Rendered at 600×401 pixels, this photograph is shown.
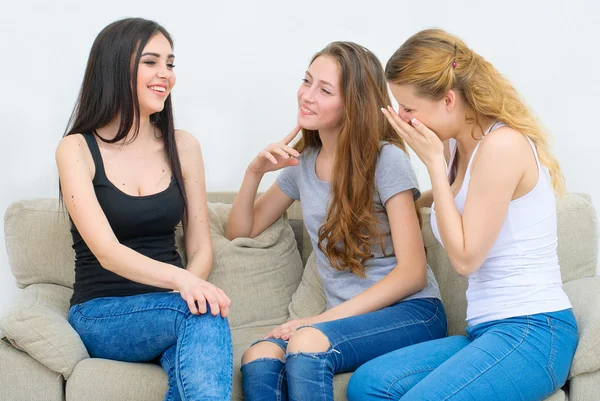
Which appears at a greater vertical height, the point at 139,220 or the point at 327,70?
the point at 327,70

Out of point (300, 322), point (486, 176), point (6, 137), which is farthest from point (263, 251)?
point (6, 137)

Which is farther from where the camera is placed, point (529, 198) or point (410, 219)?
point (410, 219)

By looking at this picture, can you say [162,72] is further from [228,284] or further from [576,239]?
[576,239]

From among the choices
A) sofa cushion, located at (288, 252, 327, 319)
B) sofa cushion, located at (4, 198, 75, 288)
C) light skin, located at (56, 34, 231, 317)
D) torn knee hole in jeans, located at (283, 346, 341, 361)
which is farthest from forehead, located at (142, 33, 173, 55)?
torn knee hole in jeans, located at (283, 346, 341, 361)

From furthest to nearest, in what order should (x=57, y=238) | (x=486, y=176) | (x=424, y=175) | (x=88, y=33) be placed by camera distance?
(x=424, y=175)
(x=88, y=33)
(x=57, y=238)
(x=486, y=176)

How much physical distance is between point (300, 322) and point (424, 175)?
3.96 ft

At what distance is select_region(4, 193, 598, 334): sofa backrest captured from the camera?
2.57 meters

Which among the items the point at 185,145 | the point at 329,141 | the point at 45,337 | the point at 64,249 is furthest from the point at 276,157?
the point at 45,337

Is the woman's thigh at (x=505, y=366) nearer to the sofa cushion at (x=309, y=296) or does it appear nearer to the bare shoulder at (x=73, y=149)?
the sofa cushion at (x=309, y=296)

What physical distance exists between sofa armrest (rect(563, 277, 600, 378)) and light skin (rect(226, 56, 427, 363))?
0.44m

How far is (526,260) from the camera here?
1985mm

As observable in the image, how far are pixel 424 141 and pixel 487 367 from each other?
58cm

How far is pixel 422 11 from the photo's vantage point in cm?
322

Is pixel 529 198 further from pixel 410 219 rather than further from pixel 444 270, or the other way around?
pixel 444 270
